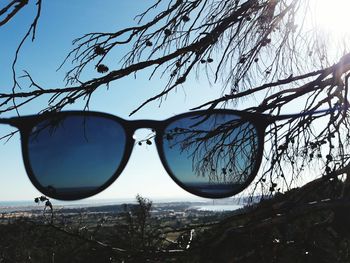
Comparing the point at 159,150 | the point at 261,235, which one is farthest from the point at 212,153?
the point at 261,235

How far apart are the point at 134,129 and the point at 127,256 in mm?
660

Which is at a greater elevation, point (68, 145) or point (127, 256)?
point (68, 145)

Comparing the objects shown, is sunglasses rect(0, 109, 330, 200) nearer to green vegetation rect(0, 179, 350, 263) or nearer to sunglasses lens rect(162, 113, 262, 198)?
sunglasses lens rect(162, 113, 262, 198)

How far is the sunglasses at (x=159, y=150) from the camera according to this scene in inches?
79.9

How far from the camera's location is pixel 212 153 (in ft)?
7.23

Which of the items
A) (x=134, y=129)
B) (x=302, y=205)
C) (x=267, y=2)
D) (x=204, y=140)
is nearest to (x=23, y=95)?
(x=134, y=129)

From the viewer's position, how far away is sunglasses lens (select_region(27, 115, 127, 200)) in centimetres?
201

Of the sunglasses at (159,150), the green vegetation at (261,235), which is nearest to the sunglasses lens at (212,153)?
the sunglasses at (159,150)

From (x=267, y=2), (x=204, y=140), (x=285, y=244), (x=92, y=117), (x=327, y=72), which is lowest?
(x=285, y=244)

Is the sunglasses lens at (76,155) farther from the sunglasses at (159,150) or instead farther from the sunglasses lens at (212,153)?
the sunglasses lens at (212,153)

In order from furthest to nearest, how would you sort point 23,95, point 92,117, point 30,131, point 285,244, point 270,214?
point 285,244, point 270,214, point 92,117, point 30,131, point 23,95

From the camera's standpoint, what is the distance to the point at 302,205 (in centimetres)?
206

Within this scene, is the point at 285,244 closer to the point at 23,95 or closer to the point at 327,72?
the point at 327,72

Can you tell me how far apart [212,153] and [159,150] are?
0.91ft
